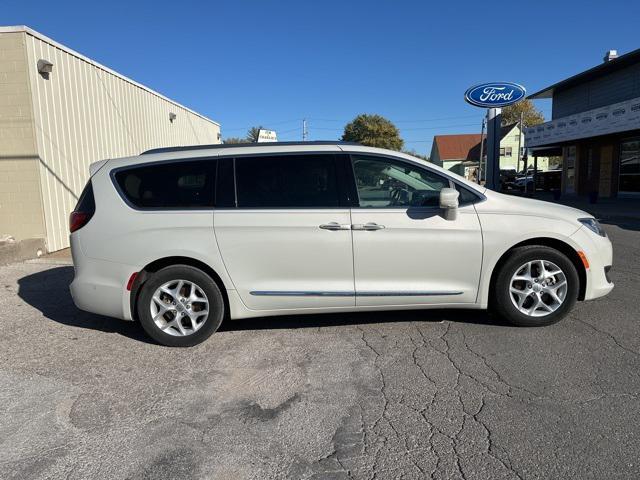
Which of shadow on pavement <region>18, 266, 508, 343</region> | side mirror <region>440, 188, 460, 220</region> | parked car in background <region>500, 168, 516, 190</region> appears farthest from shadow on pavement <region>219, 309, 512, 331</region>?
parked car in background <region>500, 168, 516, 190</region>

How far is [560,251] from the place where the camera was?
182 inches

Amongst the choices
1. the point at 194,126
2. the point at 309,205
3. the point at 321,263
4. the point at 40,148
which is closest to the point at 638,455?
the point at 321,263

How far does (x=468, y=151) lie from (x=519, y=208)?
76.0m

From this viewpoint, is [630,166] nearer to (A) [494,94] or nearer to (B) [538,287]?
(A) [494,94]

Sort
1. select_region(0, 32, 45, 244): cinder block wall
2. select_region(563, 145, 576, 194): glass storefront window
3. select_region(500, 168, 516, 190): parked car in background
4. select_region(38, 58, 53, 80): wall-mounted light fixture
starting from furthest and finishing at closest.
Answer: select_region(500, 168, 516, 190): parked car in background < select_region(563, 145, 576, 194): glass storefront window < select_region(38, 58, 53, 80): wall-mounted light fixture < select_region(0, 32, 45, 244): cinder block wall

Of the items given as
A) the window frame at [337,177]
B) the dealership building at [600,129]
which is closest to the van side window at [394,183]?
the window frame at [337,177]

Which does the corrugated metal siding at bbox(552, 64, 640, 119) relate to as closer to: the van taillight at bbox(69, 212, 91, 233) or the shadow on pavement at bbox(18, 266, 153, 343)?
the shadow on pavement at bbox(18, 266, 153, 343)

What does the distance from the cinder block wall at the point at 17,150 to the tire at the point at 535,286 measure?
8.35 metres

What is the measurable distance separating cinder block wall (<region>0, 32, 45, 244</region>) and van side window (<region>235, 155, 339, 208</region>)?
642 cm

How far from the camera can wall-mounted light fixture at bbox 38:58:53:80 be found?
8.88 meters

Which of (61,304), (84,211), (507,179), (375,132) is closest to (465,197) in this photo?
(84,211)

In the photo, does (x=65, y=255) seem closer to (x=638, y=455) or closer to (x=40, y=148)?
(x=40, y=148)

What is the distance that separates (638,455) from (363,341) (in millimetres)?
2248

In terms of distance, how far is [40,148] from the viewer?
9.00 metres
